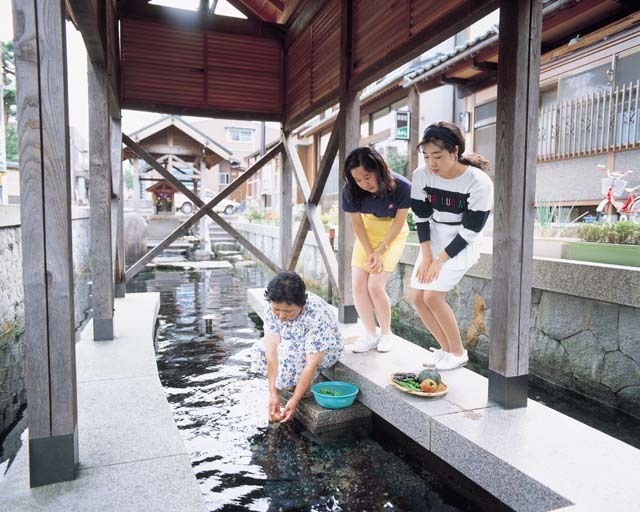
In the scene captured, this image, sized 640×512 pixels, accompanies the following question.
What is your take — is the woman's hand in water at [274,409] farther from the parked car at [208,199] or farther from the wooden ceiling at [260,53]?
the parked car at [208,199]

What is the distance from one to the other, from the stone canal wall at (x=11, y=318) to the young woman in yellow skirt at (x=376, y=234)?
2808 millimetres

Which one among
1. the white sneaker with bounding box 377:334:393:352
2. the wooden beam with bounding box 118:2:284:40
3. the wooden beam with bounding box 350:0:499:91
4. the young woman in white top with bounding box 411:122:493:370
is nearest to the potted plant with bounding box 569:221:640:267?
the young woman in white top with bounding box 411:122:493:370

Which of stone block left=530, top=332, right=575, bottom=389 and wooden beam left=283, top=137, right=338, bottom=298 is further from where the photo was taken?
wooden beam left=283, top=137, right=338, bottom=298

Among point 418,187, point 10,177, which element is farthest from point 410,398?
point 10,177

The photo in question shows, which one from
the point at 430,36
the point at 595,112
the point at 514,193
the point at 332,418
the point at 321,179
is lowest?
the point at 332,418

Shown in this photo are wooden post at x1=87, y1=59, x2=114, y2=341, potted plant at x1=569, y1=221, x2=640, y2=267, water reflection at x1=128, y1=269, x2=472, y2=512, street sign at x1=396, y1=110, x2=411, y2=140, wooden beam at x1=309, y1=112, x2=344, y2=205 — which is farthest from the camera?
street sign at x1=396, y1=110, x2=411, y2=140

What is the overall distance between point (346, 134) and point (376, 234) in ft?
4.21

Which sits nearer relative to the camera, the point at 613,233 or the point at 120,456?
the point at 120,456

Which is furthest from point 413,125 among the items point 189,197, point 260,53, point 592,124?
point 189,197

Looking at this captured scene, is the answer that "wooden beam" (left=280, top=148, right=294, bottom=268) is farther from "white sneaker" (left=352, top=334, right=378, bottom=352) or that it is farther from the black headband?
the black headband

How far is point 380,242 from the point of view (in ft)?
13.4

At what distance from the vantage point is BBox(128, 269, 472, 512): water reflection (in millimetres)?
2490

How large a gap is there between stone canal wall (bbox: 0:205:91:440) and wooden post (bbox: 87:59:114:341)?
83 centimetres

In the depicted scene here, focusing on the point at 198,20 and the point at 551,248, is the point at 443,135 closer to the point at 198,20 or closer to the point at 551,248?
the point at 551,248
